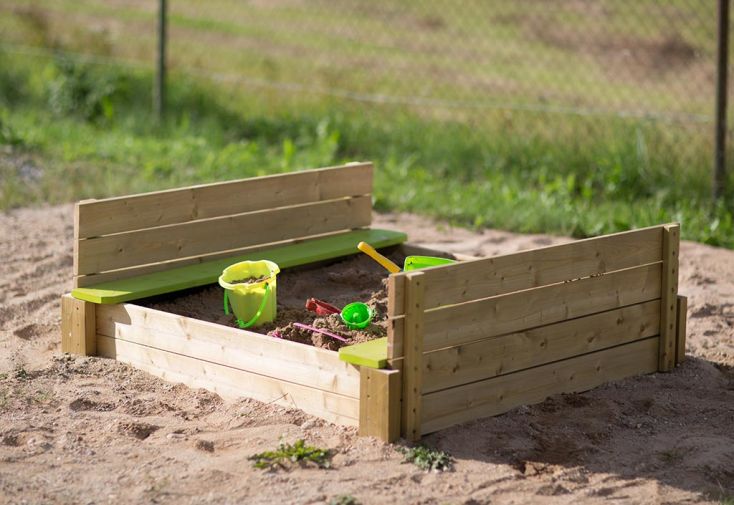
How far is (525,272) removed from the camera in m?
4.17

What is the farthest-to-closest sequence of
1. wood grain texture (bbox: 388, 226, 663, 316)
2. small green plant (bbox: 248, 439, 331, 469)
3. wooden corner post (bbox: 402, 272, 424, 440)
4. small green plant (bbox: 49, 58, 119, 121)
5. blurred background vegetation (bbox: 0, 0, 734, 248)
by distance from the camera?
small green plant (bbox: 49, 58, 119, 121), blurred background vegetation (bbox: 0, 0, 734, 248), wood grain texture (bbox: 388, 226, 663, 316), wooden corner post (bbox: 402, 272, 424, 440), small green plant (bbox: 248, 439, 331, 469)

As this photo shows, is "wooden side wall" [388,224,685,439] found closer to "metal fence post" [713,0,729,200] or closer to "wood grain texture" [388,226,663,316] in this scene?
"wood grain texture" [388,226,663,316]

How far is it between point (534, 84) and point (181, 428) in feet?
24.0

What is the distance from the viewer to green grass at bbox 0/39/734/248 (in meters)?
7.33

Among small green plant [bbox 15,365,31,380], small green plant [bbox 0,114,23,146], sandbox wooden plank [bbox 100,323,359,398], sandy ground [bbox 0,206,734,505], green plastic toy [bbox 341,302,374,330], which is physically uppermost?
small green plant [bbox 0,114,23,146]

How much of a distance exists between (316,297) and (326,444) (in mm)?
1568

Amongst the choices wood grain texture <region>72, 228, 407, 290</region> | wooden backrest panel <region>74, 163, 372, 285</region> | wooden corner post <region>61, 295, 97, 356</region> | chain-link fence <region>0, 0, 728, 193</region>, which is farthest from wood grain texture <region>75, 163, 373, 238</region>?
chain-link fence <region>0, 0, 728, 193</region>

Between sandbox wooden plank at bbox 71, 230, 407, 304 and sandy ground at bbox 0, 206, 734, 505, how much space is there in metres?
0.30

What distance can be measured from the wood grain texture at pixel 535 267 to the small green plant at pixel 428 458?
463 millimetres

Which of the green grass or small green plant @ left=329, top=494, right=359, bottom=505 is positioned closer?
small green plant @ left=329, top=494, right=359, bottom=505

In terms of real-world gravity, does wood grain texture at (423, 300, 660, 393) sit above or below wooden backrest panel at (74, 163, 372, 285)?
below

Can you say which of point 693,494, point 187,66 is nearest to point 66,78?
point 187,66

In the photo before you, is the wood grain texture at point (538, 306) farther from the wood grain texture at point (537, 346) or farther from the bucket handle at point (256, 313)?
the bucket handle at point (256, 313)

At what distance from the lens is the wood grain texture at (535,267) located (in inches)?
154
